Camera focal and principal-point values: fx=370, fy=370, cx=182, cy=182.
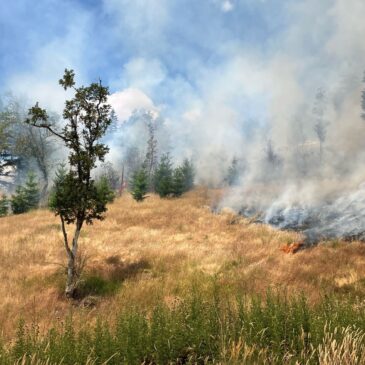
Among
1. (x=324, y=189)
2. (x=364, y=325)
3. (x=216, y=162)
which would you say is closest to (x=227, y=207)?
(x=324, y=189)

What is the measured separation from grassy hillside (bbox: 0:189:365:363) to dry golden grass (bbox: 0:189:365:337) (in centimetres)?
4

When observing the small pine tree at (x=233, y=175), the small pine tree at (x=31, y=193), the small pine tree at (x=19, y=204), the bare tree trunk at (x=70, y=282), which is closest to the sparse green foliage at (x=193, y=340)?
the bare tree trunk at (x=70, y=282)

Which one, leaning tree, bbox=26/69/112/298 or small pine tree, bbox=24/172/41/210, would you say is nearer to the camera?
leaning tree, bbox=26/69/112/298

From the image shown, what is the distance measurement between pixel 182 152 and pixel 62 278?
114 meters

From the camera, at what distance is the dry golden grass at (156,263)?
1200 centimetres

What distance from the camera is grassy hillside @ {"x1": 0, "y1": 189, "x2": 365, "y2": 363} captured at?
1138 centimetres

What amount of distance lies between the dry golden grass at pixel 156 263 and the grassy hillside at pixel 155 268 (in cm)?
4

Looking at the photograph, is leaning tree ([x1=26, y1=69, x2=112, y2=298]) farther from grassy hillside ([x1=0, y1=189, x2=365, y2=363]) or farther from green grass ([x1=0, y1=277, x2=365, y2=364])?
green grass ([x1=0, y1=277, x2=365, y2=364])

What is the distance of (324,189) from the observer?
33.0 m

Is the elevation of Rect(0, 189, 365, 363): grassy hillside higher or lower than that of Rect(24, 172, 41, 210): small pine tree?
lower

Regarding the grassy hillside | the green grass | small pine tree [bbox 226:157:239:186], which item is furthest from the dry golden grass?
small pine tree [bbox 226:157:239:186]

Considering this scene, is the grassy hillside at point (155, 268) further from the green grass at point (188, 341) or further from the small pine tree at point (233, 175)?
the small pine tree at point (233, 175)

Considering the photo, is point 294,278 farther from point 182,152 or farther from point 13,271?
point 182,152

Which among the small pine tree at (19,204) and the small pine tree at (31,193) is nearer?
the small pine tree at (19,204)
